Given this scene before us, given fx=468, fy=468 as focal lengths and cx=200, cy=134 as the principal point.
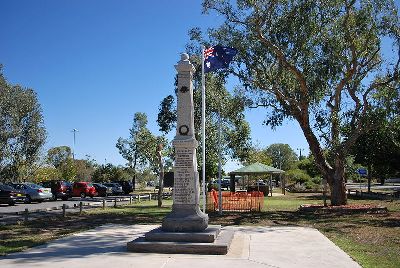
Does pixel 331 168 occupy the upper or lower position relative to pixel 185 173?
upper

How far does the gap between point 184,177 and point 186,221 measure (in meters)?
1.25

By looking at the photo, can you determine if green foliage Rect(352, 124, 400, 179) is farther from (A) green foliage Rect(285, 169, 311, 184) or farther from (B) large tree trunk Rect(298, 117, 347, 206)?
(A) green foliage Rect(285, 169, 311, 184)

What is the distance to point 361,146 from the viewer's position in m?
41.9

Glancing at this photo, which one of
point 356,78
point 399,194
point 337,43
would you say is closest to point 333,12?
point 337,43

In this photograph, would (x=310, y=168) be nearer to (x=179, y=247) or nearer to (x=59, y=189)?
(x=59, y=189)

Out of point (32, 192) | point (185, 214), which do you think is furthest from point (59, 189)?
point (185, 214)

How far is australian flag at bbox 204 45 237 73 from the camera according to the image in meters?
18.7


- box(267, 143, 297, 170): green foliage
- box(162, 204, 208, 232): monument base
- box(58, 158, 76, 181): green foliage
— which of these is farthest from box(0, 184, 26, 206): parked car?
box(267, 143, 297, 170): green foliage

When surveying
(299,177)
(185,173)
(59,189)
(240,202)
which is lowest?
(240,202)

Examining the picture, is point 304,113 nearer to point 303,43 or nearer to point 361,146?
point 303,43

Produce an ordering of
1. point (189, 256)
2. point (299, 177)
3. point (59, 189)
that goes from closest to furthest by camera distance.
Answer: point (189, 256)
point (59, 189)
point (299, 177)

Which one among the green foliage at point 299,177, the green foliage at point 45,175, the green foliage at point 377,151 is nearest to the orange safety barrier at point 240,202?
the green foliage at point 377,151

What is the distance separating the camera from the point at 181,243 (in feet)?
36.4

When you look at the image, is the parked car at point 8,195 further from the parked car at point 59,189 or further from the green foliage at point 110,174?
the green foliage at point 110,174
